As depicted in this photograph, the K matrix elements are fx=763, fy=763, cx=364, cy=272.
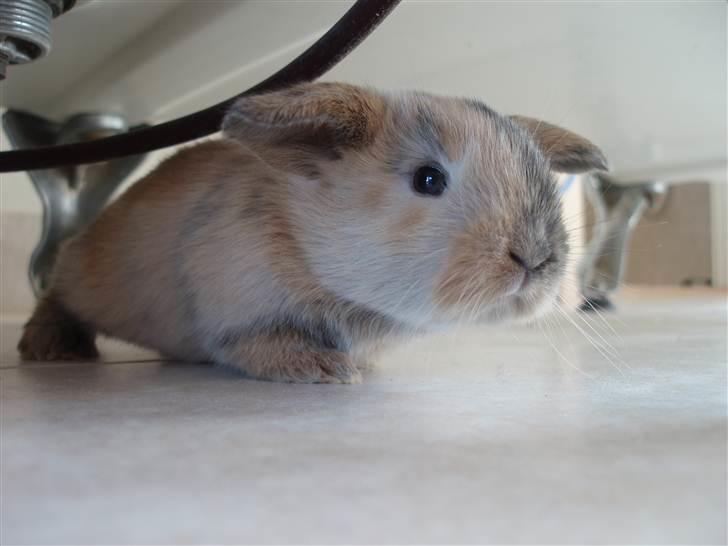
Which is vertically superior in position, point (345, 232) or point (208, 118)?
point (208, 118)

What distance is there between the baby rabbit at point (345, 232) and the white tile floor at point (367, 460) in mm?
129

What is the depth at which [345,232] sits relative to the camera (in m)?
1.25

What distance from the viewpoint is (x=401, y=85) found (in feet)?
6.65

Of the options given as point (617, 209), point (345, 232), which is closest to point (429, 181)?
point (345, 232)

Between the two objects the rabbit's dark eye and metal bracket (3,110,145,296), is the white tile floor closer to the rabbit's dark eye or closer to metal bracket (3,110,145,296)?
the rabbit's dark eye

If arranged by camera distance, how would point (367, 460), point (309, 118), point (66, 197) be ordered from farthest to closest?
point (66, 197) < point (309, 118) < point (367, 460)

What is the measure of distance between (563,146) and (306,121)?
57 cm

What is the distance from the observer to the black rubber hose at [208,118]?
50.6 inches

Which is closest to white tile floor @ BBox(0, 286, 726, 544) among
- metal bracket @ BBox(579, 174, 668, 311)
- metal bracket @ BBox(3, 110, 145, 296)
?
metal bracket @ BBox(3, 110, 145, 296)

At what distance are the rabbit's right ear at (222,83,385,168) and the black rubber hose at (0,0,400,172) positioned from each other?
0.11m

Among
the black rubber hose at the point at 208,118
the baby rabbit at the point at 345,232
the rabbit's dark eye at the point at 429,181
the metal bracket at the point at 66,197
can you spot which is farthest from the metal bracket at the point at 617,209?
the rabbit's dark eye at the point at 429,181

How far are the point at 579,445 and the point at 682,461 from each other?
0.10 m

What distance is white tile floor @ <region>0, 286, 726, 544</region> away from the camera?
0.57m

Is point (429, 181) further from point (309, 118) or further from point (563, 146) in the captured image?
point (563, 146)
